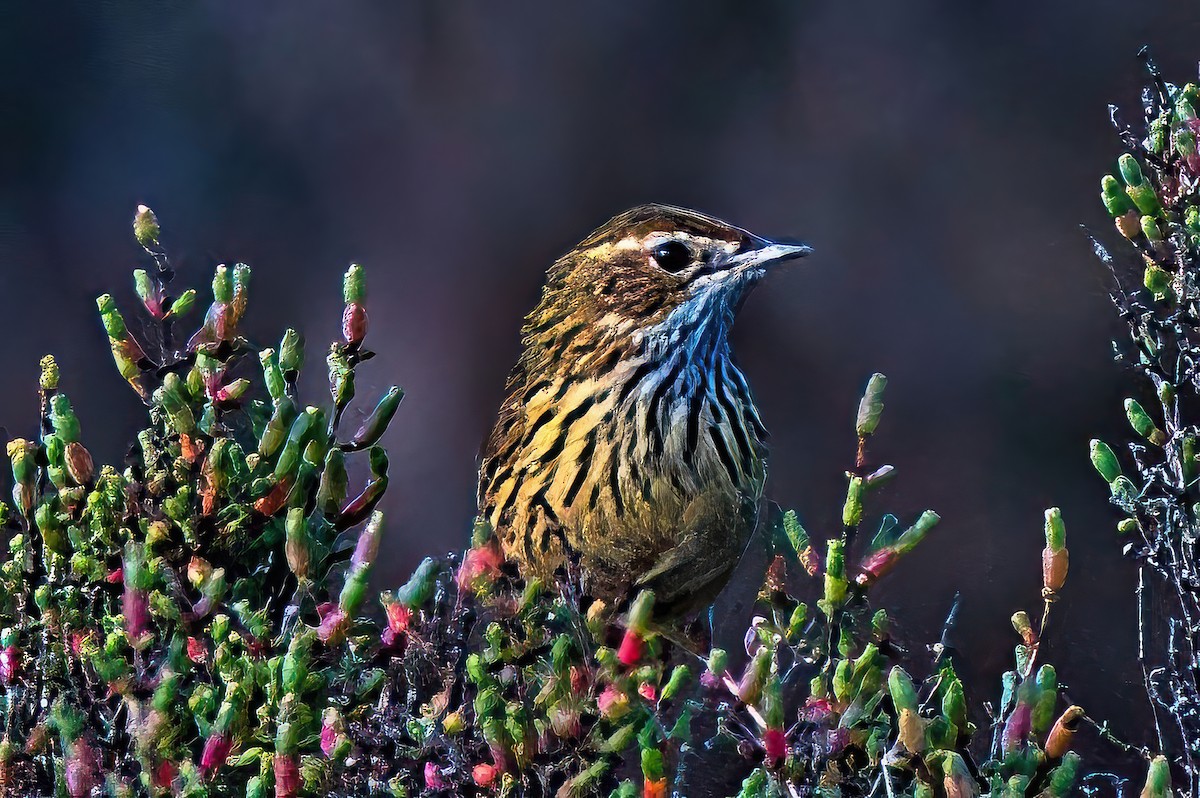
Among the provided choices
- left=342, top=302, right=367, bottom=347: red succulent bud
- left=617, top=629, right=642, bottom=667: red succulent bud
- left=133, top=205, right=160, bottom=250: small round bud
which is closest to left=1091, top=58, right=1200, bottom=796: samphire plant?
left=617, top=629, right=642, bottom=667: red succulent bud

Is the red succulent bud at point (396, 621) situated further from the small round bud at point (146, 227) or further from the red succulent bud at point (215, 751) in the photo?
the small round bud at point (146, 227)

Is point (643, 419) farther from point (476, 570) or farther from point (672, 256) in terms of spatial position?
point (476, 570)

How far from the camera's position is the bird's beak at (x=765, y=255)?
1.97m

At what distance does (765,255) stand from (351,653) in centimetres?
92

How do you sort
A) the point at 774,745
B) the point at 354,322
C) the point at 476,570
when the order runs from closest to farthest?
the point at 774,745 → the point at 476,570 → the point at 354,322

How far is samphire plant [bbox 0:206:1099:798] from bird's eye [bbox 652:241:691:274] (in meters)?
0.60

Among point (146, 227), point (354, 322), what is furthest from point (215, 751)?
point (146, 227)

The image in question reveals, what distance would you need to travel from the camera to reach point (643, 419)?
78.7 inches

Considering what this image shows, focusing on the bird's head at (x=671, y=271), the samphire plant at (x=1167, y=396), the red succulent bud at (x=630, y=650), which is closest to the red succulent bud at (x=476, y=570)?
the red succulent bud at (x=630, y=650)

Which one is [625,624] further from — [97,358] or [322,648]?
[97,358]

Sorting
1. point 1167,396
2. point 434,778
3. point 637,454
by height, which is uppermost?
point 637,454

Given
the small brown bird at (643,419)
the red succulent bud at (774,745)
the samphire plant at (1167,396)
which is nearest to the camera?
the red succulent bud at (774,745)

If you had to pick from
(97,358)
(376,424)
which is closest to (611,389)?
(376,424)

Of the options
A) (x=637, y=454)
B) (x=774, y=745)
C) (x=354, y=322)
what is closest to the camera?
(x=774, y=745)
